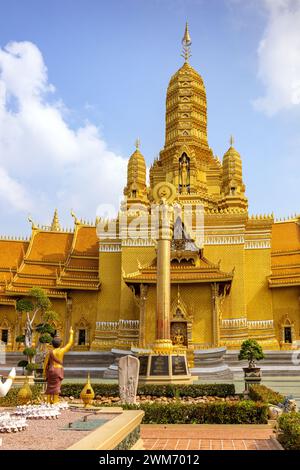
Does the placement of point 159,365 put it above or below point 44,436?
above

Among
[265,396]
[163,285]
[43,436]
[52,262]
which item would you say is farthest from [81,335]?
[43,436]

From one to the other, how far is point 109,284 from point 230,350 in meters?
8.39

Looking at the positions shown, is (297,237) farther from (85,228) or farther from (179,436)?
(179,436)

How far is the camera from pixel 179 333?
27016 millimetres

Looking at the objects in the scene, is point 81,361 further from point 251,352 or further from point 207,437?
point 207,437

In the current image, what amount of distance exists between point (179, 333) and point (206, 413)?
15.3m

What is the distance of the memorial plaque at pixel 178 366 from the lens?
19.9m

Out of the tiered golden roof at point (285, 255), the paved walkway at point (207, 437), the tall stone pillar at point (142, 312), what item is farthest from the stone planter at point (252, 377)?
the tiered golden roof at point (285, 255)

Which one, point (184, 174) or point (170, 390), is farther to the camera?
point (184, 174)

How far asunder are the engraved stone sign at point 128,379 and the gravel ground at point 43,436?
230 inches

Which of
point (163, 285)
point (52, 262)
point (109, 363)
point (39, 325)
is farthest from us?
point (52, 262)

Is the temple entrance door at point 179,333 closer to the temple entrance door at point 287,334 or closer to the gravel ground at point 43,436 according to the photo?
the temple entrance door at point 287,334

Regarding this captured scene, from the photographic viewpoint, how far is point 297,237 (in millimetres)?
31047

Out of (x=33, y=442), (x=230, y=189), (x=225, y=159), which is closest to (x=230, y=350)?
(x=230, y=189)
